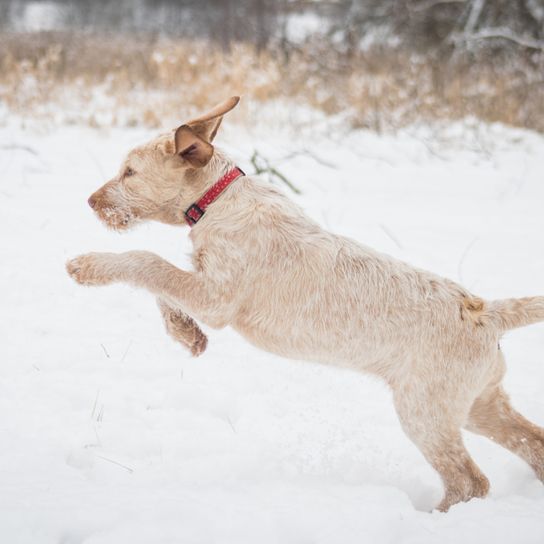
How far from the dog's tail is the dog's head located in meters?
1.48

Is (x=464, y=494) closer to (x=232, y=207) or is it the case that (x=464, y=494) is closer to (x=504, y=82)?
(x=232, y=207)

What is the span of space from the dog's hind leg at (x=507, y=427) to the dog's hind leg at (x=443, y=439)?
0.31m

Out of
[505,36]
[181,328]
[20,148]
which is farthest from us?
[505,36]

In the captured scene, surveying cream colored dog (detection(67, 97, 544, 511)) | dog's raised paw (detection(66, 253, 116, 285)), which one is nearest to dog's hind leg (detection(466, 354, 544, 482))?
cream colored dog (detection(67, 97, 544, 511))

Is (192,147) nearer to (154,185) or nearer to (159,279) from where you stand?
(154,185)

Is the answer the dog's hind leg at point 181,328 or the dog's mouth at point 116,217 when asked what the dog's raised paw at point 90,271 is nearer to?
the dog's mouth at point 116,217

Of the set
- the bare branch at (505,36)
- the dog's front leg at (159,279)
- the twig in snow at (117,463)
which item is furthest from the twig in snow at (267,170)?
the bare branch at (505,36)

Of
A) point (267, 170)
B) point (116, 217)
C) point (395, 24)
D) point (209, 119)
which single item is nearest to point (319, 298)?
point (209, 119)

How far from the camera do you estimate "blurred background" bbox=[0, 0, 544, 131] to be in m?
8.25

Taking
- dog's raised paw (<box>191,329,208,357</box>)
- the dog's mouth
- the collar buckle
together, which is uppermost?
the collar buckle

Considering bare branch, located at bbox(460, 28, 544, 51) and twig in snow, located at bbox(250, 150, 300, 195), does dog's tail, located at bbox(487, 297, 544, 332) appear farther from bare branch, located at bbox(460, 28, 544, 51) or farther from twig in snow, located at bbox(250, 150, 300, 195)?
bare branch, located at bbox(460, 28, 544, 51)

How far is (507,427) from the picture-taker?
2900 millimetres

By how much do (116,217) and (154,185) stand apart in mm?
255

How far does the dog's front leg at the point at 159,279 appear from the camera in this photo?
2.66 m
